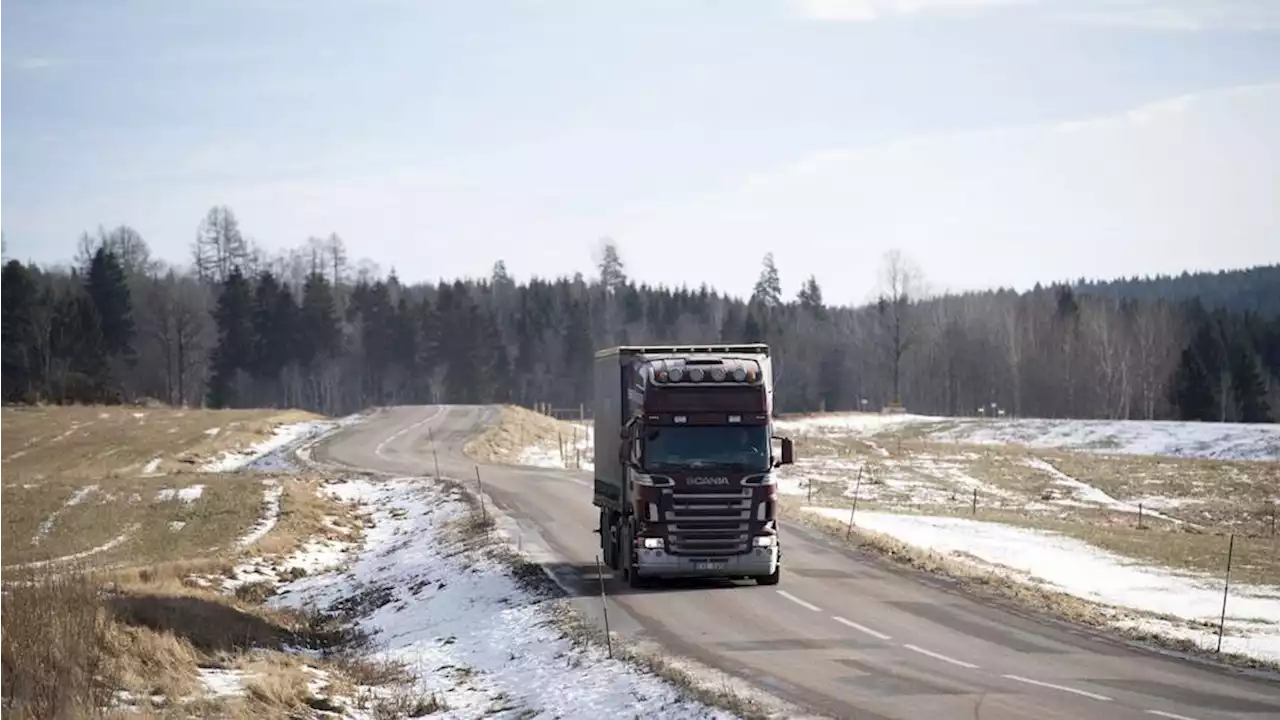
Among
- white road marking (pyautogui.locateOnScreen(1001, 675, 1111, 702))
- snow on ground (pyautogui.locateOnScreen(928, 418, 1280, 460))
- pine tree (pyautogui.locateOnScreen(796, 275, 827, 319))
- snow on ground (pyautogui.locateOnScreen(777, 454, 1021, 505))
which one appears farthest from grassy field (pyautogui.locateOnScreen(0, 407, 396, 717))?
pine tree (pyautogui.locateOnScreen(796, 275, 827, 319))

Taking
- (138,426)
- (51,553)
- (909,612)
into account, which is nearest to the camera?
(909,612)

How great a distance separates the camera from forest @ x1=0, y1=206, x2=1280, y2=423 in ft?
358

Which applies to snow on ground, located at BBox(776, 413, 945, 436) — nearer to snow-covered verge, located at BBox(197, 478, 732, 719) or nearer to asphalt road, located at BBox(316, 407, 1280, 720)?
snow-covered verge, located at BBox(197, 478, 732, 719)

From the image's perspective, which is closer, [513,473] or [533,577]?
[533,577]

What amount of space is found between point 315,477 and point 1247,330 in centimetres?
11084

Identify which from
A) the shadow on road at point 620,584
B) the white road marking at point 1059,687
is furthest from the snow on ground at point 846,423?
the white road marking at point 1059,687

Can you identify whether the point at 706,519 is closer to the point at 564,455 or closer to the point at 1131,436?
the point at 564,455

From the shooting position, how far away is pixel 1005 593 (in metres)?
23.9

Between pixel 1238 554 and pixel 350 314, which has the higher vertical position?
pixel 350 314

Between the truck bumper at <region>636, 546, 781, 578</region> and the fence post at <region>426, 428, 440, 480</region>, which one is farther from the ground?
the truck bumper at <region>636, 546, 781, 578</region>

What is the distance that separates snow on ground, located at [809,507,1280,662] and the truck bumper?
655 cm

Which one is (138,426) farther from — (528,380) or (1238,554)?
(528,380)

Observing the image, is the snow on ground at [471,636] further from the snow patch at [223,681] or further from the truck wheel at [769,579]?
the truck wheel at [769,579]

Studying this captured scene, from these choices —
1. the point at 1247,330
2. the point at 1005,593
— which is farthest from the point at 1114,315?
the point at 1005,593
